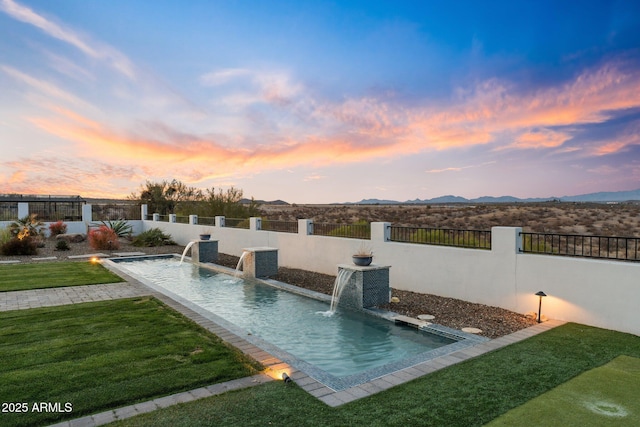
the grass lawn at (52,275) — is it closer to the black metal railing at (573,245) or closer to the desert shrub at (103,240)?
the desert shrub at (103,240)

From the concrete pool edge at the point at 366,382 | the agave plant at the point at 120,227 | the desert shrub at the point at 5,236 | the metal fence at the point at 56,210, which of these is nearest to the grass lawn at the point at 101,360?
the concrete pool edge at the point at 366,382

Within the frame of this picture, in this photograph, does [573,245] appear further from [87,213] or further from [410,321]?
[87,213]

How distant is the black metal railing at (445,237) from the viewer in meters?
9.11

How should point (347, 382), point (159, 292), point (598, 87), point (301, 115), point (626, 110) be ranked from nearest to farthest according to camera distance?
point (347, 382), point (159, 292), point (598, 87), point (626, 110), point (301, 115)

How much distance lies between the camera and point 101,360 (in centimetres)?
482

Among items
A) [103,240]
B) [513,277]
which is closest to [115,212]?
[103,240]

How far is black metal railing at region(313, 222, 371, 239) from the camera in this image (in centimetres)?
1168

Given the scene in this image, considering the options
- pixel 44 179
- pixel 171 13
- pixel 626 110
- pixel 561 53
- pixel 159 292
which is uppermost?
pixel 171 13

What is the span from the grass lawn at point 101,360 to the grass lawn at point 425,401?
0.60 m

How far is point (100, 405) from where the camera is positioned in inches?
145

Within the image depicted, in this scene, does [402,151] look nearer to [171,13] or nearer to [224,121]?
[224,121]

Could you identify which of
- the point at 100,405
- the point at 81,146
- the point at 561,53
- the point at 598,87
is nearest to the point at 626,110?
the point at 598,87

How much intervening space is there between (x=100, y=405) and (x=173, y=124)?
1746 cm

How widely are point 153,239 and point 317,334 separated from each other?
17.7 m
